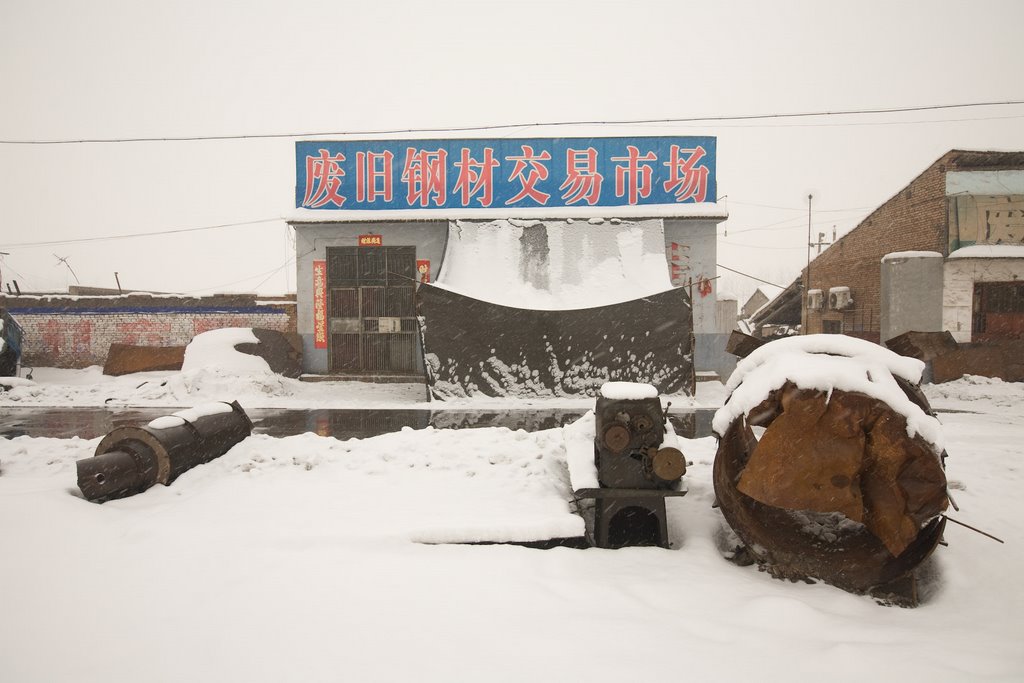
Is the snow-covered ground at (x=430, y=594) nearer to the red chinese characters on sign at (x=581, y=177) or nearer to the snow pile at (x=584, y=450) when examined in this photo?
the snow pile at (x=584, y=450)

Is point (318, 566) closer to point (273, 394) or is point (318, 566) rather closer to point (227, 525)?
point (227, 525)

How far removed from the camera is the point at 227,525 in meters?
3.53

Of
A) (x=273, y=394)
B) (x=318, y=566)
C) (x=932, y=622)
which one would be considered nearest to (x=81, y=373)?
(x=273, y=394)

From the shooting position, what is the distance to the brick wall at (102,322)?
13750mm

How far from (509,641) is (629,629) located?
23.9 inches

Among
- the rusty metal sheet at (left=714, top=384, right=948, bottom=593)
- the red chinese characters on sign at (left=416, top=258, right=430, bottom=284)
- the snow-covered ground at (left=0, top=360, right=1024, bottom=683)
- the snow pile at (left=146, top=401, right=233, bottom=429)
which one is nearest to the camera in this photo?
the snow-covered ground at (left=0, top=360, right=1024, bottom=683)

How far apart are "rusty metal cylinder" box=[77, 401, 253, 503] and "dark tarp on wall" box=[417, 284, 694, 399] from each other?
15.1 feet

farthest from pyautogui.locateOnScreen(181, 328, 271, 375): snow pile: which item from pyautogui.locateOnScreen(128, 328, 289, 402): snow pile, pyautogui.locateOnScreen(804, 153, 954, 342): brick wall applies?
pyautogui.locateOnScreen(804, 153, 954, 342): brick wall

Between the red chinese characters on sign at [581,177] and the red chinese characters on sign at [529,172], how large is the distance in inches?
19.8

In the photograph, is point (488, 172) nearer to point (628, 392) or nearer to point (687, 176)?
point (687, 176)

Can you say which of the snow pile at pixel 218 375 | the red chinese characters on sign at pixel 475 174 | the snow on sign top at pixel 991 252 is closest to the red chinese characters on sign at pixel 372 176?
the red chinese characters on sign at pixel 475 174

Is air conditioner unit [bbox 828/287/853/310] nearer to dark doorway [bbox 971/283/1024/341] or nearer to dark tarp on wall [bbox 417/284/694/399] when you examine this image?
dark doorway [bbox 971/283/1024/341]

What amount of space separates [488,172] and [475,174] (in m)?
0.32

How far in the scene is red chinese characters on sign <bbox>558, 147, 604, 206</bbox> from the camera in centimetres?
1200
